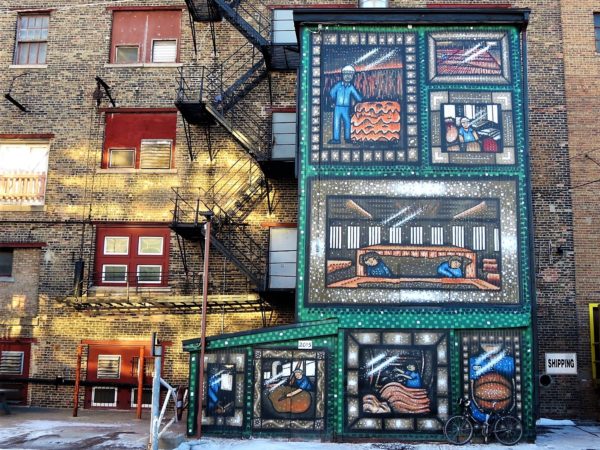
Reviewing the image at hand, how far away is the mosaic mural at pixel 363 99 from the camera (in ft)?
57.0

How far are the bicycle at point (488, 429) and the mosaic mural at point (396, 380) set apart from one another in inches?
12.8

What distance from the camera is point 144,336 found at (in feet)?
69.3

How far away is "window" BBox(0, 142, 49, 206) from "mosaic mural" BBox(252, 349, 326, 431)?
430 inches

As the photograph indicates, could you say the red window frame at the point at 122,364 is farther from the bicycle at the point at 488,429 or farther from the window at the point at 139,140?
the bicycle at the point at 488,429

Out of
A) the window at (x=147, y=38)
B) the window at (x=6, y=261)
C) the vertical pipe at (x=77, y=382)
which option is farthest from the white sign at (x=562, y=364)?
the window at (x=6, y=261)

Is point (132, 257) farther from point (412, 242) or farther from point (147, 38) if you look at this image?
point (412, 242)

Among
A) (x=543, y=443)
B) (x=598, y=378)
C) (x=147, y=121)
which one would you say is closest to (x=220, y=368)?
(x=543, y=443)

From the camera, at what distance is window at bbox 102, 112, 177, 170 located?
2220cm

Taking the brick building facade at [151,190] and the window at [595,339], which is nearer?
the window at [595,339]

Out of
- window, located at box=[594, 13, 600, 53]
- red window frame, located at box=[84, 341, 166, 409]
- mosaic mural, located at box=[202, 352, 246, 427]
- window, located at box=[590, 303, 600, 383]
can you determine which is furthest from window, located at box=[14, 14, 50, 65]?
window, located at box=[590, 303, 600, 383]

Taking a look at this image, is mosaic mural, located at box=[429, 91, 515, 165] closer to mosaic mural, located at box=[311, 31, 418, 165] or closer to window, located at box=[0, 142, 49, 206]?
mosaic mural, located at box=[311, 31, 418, 165]

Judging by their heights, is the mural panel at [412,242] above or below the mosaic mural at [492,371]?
above

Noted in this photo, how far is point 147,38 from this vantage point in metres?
22.8

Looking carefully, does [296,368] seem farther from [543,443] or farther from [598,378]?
[598,378]
